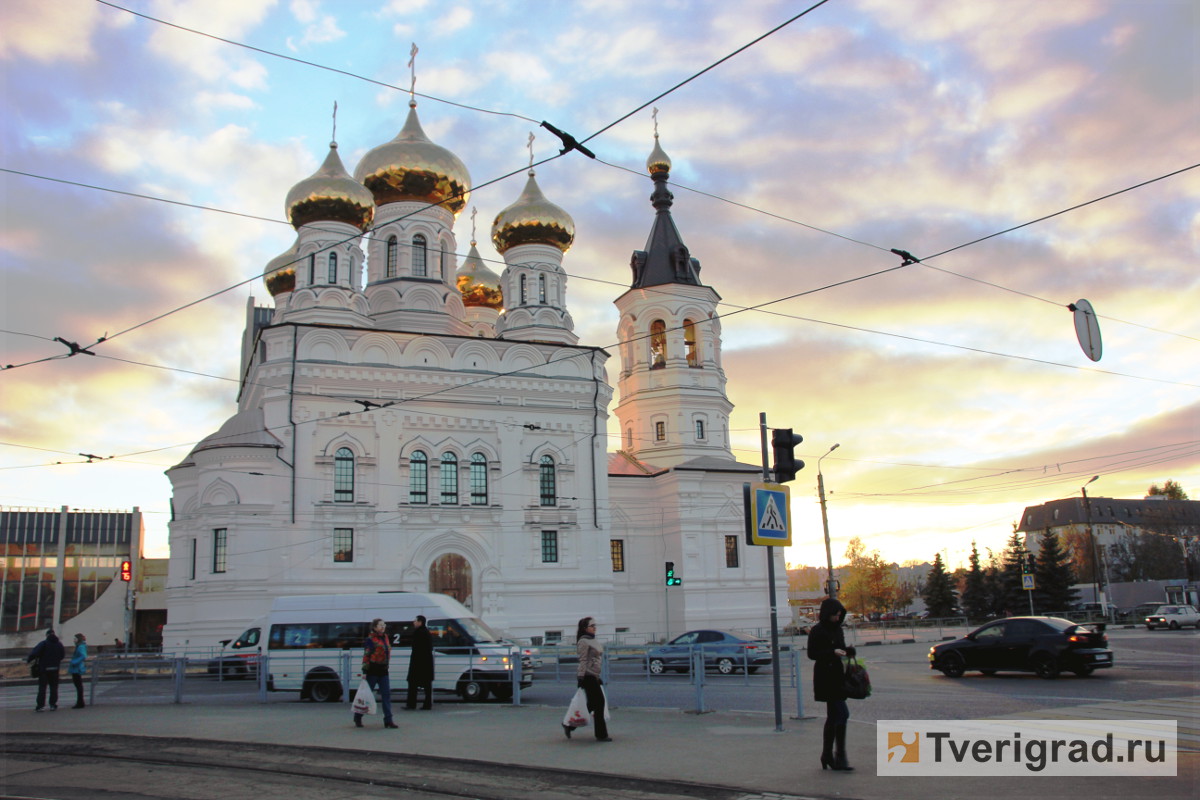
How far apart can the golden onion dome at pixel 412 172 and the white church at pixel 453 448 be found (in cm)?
9

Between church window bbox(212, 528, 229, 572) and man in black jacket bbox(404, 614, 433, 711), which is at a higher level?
church window bbox(212, 528, 229, 572)

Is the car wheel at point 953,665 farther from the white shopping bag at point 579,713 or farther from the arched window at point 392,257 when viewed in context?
the arched window at point 392,257

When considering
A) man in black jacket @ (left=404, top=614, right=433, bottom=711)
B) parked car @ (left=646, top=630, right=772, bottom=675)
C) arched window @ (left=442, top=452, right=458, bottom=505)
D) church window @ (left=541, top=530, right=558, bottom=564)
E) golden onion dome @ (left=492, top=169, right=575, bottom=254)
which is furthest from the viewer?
golden onion dome @ (left=492, top=169, right=575, bottom=254)

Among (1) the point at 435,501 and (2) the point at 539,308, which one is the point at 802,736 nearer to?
(1) the point at 435,501

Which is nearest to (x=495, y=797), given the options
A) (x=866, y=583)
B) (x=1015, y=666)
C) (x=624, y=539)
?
(x=1015, y=666)

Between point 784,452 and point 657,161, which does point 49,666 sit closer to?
point 784,452

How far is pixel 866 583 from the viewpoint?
7125 cm

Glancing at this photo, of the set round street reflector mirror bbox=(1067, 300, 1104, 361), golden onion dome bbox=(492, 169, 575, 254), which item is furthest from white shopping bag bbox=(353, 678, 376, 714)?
golden onion dome bbox=(492, 169, 575, 254)

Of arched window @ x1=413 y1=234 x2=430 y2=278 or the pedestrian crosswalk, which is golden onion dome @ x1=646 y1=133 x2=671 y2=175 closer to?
arched window @ x1=413 y1=234 x2=430 y2=278

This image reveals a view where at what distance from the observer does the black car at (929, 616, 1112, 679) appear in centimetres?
1725

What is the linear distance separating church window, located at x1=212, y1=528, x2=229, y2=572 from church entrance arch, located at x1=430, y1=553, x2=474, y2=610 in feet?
22.1

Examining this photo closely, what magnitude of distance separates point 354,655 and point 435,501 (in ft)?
54.3

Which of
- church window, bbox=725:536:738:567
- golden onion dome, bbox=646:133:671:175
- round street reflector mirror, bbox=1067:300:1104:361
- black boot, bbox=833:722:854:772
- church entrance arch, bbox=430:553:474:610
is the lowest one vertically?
black boot, bbox=833:722:854:772

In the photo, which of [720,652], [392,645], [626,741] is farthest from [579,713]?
[720,652]
